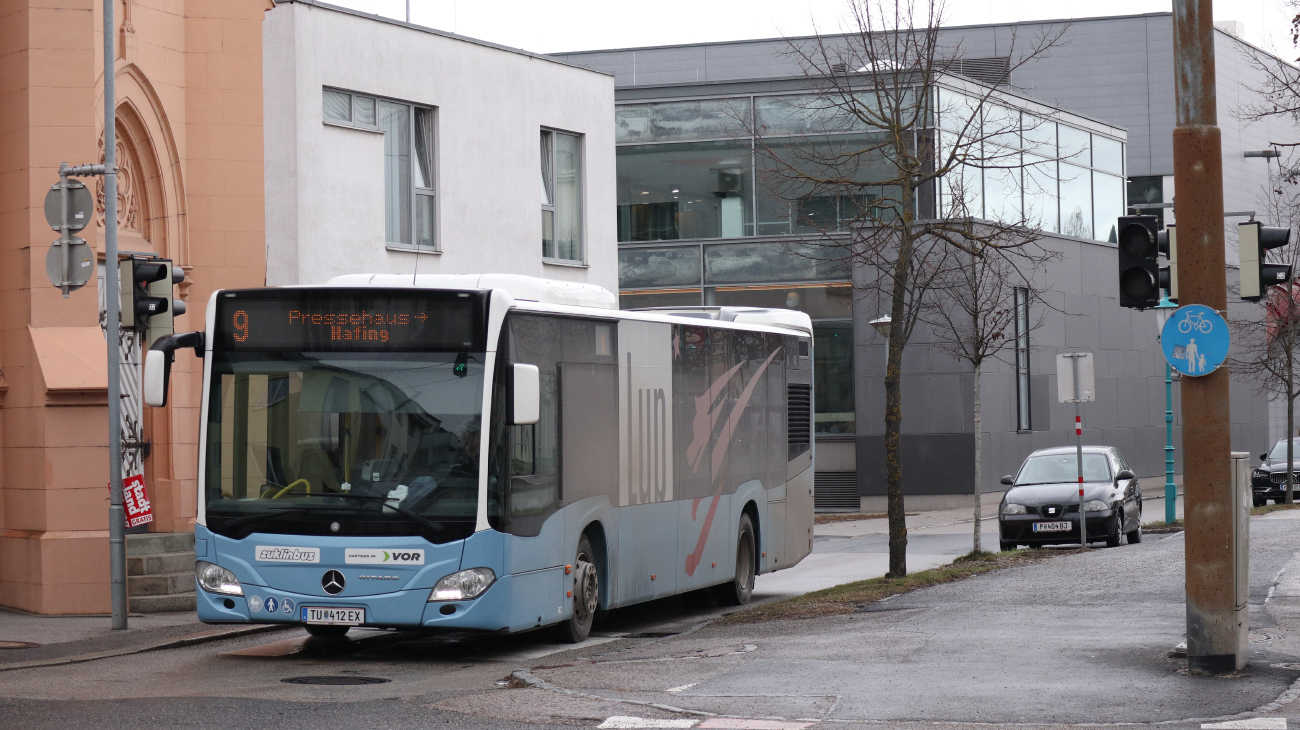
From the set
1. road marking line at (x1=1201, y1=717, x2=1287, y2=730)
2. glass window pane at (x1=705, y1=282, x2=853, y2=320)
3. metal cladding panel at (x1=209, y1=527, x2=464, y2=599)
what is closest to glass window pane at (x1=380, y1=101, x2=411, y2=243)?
metal cladding panel at (x1=209, y1=527, x2=464, y2=599)

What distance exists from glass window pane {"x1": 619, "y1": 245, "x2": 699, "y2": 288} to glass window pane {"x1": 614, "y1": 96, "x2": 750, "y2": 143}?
9.17ft

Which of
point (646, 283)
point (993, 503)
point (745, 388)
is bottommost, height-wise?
point (993, 503)

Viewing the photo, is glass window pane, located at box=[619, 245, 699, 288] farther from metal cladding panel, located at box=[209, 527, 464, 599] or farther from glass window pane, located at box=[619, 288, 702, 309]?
metal cladding panel, located at box=[209, 527, 464, 599]

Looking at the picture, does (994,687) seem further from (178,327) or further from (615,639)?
(178,327)

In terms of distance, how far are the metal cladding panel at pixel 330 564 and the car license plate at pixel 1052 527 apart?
1413 centimetres

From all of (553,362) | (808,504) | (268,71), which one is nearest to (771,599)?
(808,504)

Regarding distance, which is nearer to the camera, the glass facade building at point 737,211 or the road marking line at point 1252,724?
the road marking line at point 1252,724

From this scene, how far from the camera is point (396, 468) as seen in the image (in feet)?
39.0

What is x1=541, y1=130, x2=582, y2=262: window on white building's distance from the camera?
81.4 feet

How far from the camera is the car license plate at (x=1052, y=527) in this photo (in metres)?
23.8

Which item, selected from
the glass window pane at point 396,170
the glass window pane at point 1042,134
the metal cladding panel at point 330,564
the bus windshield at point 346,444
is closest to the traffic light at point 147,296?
the bus windshield at point 346,444

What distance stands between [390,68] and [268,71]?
1964 mm

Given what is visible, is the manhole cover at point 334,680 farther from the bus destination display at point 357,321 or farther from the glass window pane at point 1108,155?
the glass window pane at point 1108,155

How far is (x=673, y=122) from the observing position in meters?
40.2
